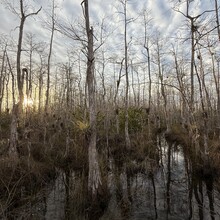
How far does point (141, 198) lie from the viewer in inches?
262

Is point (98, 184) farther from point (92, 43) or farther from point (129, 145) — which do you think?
point (129, 145)

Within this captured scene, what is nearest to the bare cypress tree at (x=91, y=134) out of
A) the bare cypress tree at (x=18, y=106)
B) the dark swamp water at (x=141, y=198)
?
the dark swamp water at (x=141, y=198)

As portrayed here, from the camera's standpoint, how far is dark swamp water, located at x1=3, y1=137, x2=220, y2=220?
5492 mm

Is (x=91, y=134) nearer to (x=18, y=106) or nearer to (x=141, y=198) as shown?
(x=141, y=198)

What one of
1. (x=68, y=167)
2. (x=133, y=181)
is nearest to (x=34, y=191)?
(x=68, y=167)

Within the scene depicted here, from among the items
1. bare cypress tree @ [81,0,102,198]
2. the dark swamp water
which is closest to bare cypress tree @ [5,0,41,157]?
the dark swamp water

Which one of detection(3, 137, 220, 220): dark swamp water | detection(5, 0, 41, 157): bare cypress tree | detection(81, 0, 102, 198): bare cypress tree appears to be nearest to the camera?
detection(3, 137, 220, 220): dark swamp water

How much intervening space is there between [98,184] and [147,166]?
14.3ft

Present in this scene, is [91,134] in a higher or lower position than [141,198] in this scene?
higher

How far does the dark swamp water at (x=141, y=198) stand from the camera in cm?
549

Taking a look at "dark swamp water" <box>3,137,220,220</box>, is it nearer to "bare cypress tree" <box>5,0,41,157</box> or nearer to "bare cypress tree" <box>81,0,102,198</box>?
"bare cypress tree" <box>81,0,102,198</box>

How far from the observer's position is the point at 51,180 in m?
8.09

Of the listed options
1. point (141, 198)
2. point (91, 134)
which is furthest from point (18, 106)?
point (141, 198)

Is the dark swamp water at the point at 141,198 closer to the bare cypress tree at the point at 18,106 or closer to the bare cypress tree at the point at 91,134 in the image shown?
the bare cypress tree at the point at 91,134
